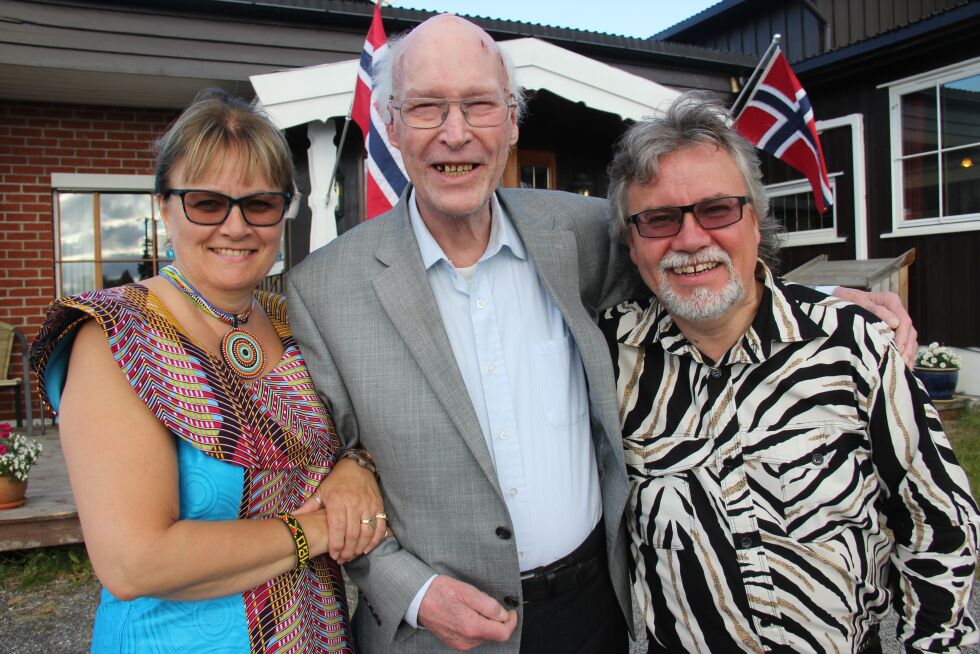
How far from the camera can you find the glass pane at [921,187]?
737 cm

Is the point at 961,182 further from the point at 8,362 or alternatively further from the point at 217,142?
the point at 8,362

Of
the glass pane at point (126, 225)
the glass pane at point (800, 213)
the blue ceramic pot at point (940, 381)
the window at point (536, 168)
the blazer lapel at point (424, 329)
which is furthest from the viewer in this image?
the glass pane at point (800, 213)

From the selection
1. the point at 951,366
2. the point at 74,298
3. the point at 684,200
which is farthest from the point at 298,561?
the point at 951,366

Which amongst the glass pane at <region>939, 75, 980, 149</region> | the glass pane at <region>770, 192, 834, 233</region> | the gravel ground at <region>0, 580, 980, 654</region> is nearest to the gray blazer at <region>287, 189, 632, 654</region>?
the gravel ground at <region>0, 580, 980, 654</region>

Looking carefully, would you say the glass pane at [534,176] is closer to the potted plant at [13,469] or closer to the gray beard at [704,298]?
the potted plant at [13,469]

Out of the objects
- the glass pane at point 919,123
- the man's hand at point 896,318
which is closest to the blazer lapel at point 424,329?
the man's hand at point 896,318

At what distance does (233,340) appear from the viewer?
1525 mm

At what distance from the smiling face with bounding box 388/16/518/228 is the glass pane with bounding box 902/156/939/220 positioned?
7432 millimetres

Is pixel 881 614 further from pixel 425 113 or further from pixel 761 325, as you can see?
pixel 425 113

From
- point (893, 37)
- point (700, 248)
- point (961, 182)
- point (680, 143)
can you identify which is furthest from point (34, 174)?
point (961, 182)

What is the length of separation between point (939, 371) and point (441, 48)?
6.38 metres

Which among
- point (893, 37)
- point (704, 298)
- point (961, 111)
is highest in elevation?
point (893, 37)

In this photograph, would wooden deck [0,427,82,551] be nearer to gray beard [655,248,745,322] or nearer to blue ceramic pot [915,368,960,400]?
gray beard [655,248,745,322]

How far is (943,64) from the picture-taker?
707cm
